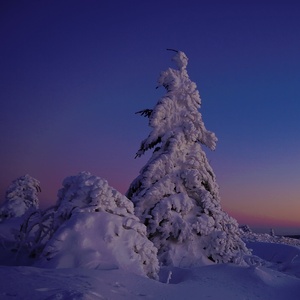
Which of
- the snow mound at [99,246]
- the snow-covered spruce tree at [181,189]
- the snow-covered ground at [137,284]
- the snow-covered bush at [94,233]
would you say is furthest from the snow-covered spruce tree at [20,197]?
the snow mound at [99,246]

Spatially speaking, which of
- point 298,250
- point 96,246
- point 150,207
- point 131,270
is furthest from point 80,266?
point 298,250

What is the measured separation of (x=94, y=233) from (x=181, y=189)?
20.5ft

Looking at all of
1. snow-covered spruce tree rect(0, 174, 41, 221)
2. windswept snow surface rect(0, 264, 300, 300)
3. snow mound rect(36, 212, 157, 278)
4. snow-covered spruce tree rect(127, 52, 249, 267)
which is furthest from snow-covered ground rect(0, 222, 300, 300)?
snow-covered spruce tree rect(0, 174, 41, 221)

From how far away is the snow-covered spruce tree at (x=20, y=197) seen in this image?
2528cm

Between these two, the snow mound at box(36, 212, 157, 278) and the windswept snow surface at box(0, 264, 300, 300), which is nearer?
the windswept snow surface at box(0, 264, 300, 300)

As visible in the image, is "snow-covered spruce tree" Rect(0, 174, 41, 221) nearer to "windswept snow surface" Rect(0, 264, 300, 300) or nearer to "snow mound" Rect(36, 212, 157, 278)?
"windswept snow surface" Rect(0, 264, 300, 300)

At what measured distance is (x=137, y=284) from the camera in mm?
4430

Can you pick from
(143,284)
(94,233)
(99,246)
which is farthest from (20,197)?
(143,284)

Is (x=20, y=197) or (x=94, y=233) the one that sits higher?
(x=20, y=197)

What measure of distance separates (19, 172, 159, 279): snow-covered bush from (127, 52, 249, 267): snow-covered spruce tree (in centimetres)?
408

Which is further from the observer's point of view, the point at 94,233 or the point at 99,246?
the point at 94,233

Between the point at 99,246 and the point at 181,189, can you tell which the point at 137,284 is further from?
the point at 181,189

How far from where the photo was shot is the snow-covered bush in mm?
5168

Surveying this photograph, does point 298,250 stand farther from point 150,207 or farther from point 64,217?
point 64,217
